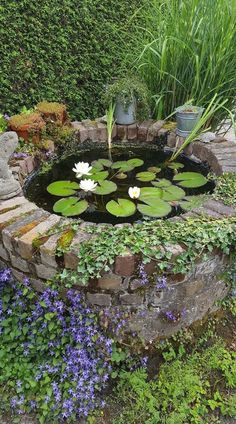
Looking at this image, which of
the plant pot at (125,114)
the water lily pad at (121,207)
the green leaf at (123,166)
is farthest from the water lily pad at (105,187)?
the plant pot at (125,114)

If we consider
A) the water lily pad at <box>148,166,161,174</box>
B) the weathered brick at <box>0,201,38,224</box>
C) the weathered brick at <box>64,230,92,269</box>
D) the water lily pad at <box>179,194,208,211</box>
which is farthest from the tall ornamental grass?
the weathered brick at <box>64,230,92,269</box>

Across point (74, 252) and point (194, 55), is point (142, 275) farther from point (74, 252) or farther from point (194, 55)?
point (194, 55)

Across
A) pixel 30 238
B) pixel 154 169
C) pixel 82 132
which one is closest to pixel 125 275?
pixel 30 238

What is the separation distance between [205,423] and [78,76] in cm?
294

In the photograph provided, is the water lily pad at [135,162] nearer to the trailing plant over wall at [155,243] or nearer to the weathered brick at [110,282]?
the trailing plant over wall at [155,243]

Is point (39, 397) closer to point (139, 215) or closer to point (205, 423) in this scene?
point (205, 423)

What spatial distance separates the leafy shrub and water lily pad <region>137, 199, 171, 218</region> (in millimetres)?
628

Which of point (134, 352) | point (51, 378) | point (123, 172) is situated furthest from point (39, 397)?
point (123, 172)

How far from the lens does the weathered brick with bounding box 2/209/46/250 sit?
1824mm

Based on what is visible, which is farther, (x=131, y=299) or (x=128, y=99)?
(x=128, y=99)

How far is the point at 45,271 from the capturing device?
1.80m

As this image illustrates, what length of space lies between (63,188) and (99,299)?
2.80 ft

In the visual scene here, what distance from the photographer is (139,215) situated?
215 centimetres

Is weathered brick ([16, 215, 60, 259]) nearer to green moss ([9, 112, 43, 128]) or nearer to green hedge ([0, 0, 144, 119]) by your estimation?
green moss ([9, 112, 43, 128])
